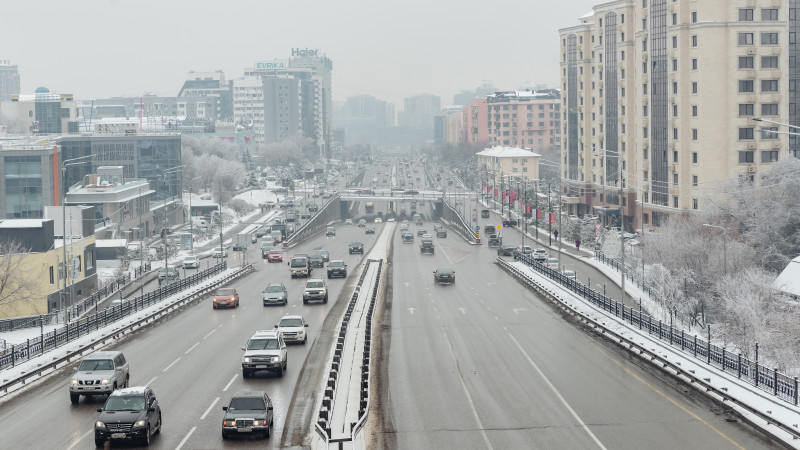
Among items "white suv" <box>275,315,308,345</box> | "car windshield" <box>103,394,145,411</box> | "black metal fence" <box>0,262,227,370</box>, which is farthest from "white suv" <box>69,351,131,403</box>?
"white suv" <box>275,315,308,345</box>

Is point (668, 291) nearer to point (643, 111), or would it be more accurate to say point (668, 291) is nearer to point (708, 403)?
point (708, 403)

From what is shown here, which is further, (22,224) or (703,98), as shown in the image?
(703,98)

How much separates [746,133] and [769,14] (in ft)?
37.7

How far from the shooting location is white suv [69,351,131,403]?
A: 29219 millimetres

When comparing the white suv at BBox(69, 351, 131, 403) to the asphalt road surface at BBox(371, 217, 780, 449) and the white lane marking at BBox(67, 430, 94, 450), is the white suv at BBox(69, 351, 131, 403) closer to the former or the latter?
the white lane marking at BBox(67, 430, 94, 450)

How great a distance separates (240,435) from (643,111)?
90.0 meters

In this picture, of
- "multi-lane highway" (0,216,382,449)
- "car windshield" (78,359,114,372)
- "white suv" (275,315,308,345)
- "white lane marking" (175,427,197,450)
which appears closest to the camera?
"white lane marking" (175,427,197,450)

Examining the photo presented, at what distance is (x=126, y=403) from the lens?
2420 cm

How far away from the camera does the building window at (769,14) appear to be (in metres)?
91.4

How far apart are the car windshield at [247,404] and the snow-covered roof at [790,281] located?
3521cm

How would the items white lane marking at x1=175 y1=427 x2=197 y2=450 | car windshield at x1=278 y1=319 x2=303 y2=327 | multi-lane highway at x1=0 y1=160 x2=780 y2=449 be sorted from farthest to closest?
car windshield at x1=278 y1=319 x2=303 y2=327, multi-lane highway at x1=0 y1=160 x2=780 y2=449, white lane marking at x1=175 y1=427 x2=197 y2=450

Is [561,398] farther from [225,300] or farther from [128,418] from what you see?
[225,300]

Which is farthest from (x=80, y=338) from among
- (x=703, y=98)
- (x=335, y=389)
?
(x=703, y=98)

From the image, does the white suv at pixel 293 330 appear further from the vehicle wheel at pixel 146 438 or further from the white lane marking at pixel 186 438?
the vehicle wheel at pixel 146 438
